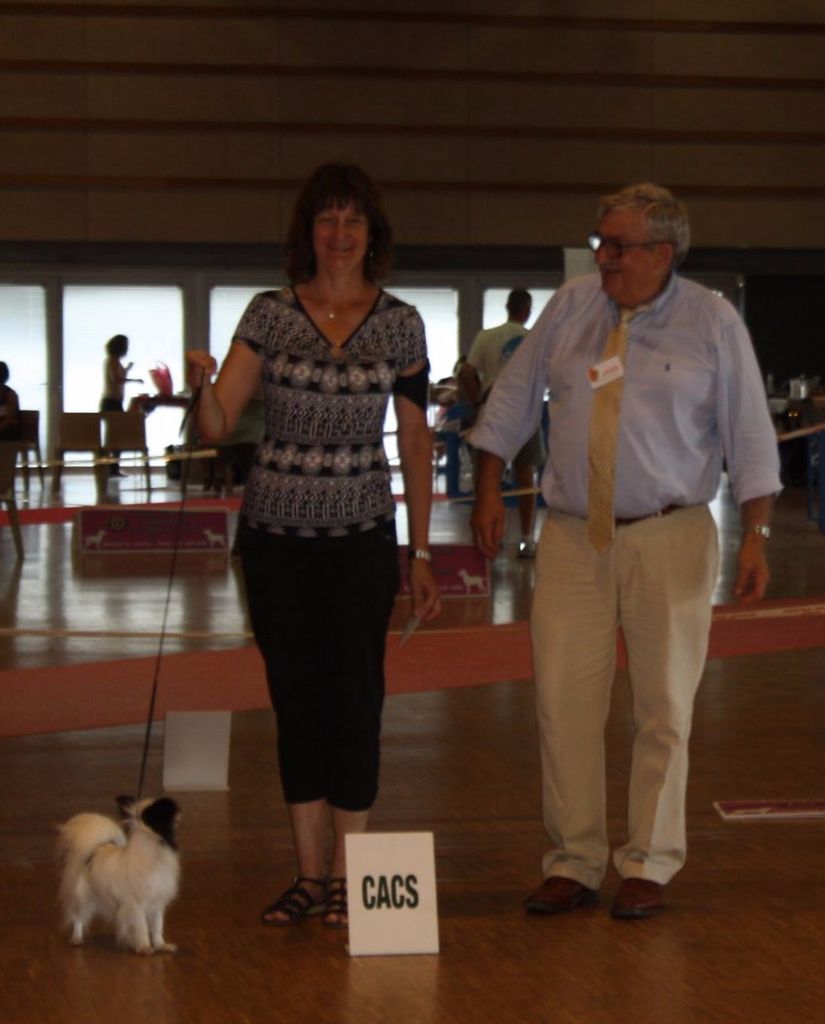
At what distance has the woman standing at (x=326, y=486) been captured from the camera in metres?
3.27

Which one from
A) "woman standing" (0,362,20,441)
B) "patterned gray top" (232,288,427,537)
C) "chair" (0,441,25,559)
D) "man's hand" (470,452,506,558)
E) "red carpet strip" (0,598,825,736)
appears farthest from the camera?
"woman standing" (0,362,20,441)

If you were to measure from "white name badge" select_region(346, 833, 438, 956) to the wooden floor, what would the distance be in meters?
0.04

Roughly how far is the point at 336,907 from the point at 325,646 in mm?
501

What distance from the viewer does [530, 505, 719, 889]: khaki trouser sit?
3379 millimetres

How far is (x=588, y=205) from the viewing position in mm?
17266

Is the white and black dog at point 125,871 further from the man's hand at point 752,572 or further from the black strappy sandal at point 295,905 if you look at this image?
the man's hand at point 752,572

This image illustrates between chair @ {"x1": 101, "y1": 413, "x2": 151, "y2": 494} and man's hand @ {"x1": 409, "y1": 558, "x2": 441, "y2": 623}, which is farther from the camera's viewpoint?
chair @ {"x1": 101, "y1": 413, "x2": 151, "y2": 494}

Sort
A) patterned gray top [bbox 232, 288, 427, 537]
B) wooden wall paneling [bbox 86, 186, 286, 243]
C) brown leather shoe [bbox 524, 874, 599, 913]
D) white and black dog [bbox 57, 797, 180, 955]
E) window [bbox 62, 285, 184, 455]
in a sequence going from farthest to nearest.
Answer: window [bbox 62, 285, 184, 455], wooden wall paneling [bbox 86, 186, 286, 243], brown leather shoe [bbox 524, 874, 599, 913], patterned gray top [bbox 232, 288, 427, 537], white and black dog [bbox 57, 797, 180, 955]

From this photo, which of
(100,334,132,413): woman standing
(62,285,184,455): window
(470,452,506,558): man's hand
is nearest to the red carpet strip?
(470,452,506,558): man's hand

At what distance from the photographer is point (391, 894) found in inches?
125

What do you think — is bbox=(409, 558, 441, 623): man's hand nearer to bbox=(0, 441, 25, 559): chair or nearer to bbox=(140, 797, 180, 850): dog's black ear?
bbox=(140, 797, 180, 850): dog's black ear

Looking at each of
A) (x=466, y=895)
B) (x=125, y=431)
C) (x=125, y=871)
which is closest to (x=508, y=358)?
(x=125, y=431)

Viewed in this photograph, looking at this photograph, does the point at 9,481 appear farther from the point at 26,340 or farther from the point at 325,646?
the point at 26,340

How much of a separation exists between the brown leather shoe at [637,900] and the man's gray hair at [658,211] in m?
1.22
